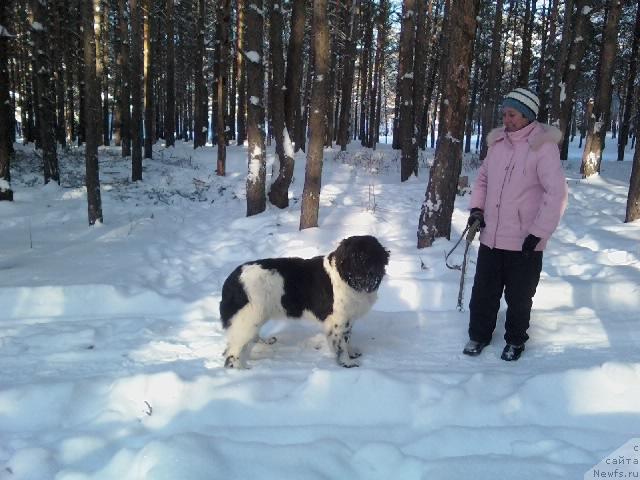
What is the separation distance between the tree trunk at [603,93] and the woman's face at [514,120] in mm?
13634

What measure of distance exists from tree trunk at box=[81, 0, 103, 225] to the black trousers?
8.43 meters

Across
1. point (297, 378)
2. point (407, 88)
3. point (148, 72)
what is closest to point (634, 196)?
point (407, 88)

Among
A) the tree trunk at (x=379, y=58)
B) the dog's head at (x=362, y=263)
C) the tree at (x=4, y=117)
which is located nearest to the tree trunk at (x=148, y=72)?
the tree at (x=4, y=117)

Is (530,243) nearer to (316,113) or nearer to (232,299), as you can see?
(232,299)

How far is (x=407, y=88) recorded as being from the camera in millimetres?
14383

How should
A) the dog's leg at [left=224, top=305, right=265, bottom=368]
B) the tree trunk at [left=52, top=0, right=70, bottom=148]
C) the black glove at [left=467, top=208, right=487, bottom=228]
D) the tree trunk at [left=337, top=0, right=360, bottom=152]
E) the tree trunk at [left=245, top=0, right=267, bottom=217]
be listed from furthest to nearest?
the tree trunk at [left=337, top=0, right=360, bottom=152] < the tree trunk at [left=52, top=0, right=70, bottom=148] < the tree trunk at [left=245, top=0, right=267, bottom=217] < the black glove at [left=467, top=208, right=487, bottom=228] < the dog's leg at [left=224, top=305, right=265, bottom=368]

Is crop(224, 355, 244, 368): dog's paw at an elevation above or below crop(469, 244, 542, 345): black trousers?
below

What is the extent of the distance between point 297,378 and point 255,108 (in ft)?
25.3

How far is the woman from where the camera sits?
3.82 metres

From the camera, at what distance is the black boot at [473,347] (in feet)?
14.3

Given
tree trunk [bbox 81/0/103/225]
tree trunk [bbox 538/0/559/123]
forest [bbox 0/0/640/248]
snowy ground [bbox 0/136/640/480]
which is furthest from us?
tree trunk [bbox 538/0/559/123]

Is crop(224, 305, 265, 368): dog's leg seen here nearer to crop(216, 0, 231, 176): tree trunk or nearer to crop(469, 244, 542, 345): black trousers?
crop(469, 244, 542, 345): black trousers

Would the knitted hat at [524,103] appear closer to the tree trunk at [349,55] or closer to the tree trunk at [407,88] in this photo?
the tree trunk at [407,88]

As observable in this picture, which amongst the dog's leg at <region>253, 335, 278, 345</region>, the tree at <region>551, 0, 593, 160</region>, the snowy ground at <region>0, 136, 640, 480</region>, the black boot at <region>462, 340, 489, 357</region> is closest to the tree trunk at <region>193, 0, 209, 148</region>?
the tree at <region>551, 0, 593, 160</region>
